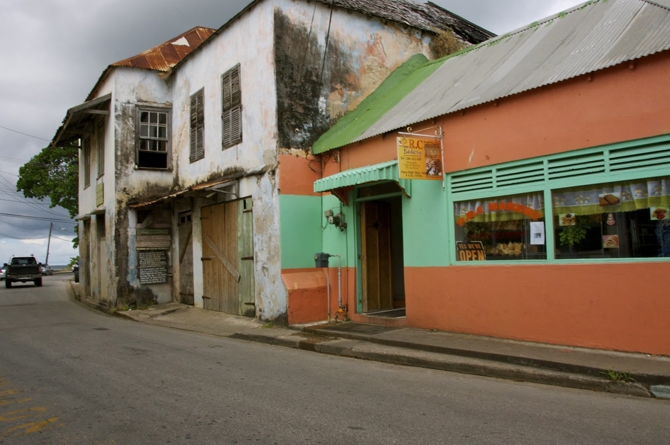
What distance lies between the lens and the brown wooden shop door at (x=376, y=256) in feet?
37.3

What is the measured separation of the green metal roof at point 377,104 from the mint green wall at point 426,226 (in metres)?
2.02

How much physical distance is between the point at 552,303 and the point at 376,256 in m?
4.66

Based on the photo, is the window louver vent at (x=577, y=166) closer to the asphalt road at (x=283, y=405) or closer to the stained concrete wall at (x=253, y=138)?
the asphalt road at (x=283, y=405)

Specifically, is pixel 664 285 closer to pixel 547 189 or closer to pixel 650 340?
pixel 650 340

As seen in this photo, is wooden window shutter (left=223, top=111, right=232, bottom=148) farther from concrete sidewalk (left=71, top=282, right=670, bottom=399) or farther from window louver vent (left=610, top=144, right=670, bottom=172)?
window louver vent (left=610, top=144, right=670, bottom=172)

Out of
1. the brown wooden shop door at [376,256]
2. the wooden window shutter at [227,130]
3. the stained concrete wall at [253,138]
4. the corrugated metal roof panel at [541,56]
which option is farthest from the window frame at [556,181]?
the wooden window shutter at [227,130]

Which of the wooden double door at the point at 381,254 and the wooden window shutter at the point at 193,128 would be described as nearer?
the wooden double door at the point at 381,254

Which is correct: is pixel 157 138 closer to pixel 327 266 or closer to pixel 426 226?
pixel 327 266

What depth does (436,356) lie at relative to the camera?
7.62 meters

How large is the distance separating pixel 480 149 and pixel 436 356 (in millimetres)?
3435

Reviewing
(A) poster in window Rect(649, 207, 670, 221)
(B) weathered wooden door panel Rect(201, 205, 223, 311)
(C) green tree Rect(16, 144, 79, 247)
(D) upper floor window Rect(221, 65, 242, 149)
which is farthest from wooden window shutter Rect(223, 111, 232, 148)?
(C) green tree Rect(16, 144, 79, 247)

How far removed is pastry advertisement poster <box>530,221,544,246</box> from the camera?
795 cm

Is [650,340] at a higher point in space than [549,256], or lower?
lower

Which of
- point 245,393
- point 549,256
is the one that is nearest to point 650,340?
point 549,256
